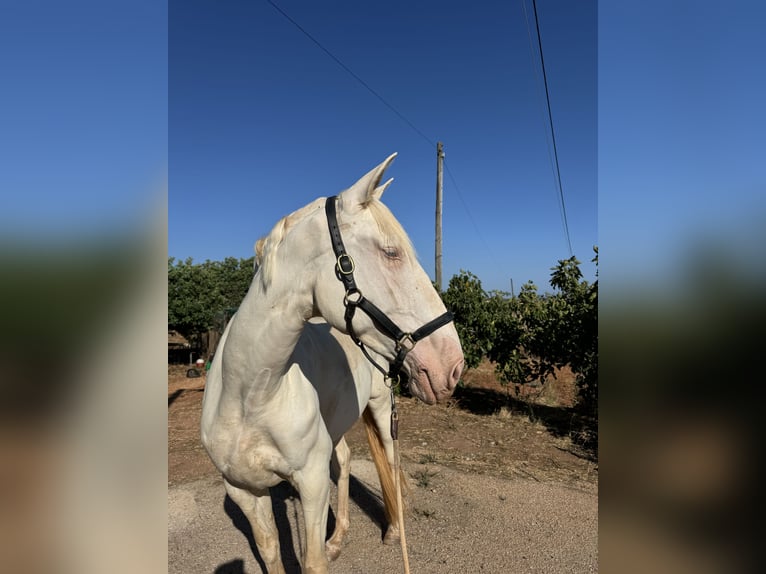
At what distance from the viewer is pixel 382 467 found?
3.51m

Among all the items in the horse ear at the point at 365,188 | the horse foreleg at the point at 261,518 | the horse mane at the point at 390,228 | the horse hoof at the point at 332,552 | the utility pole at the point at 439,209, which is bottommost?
the horse hoof at the point at 332,552

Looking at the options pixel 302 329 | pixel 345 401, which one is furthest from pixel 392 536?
pixel 302 329

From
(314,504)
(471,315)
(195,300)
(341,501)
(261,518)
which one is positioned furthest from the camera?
(195,300)

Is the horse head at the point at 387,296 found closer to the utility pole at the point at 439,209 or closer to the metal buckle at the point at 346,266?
the metal buckle at the point at 346,266

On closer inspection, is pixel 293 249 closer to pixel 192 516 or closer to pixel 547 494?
pixel 192 516

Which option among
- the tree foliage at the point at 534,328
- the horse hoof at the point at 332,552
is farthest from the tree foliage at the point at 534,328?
the horse hoof at the point at 332,552

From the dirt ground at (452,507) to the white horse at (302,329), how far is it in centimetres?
167

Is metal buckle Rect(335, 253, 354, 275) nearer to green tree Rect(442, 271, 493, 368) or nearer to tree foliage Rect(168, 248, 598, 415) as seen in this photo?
tree foliage Rect(168, 248, 598, 415)

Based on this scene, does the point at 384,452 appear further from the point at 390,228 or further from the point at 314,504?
the point at 390,228

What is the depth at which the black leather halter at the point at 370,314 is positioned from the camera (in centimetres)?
143

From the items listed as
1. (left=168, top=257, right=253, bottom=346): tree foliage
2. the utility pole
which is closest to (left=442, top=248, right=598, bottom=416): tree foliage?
the utility pole

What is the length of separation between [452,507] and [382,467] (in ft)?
3.15
